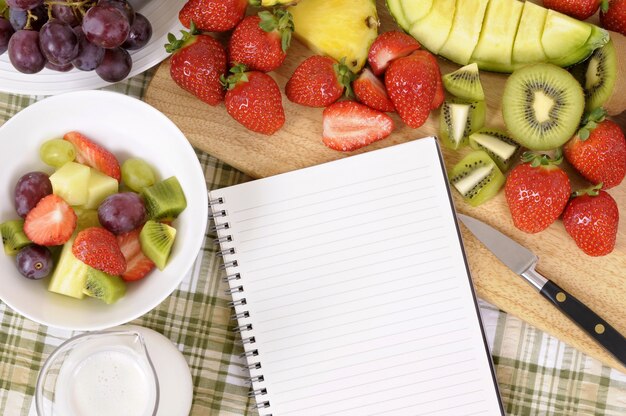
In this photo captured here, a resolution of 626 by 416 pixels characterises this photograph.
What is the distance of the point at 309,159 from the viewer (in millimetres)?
1322

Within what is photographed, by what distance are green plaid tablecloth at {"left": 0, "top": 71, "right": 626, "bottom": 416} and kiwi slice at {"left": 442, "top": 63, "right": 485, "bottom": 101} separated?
0.37m

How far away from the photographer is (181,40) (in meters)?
1.25

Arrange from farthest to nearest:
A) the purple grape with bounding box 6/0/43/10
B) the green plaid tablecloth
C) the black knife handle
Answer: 1. the green plaid tablecloth
2. the black knife handle
3. the purple grape with bounding box 6/0/43/10

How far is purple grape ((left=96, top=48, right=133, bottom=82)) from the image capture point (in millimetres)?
1201

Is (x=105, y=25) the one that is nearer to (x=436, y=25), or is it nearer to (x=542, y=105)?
(x=436, y=25)

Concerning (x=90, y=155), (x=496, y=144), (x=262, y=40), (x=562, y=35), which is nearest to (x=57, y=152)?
(x=90, y=155)

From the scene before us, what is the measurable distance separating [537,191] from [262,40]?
0.50 meters

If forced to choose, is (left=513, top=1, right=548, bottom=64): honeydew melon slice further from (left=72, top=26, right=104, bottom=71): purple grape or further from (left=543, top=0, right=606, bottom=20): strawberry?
(left=72, top=26, right=104, bottom=71): purple grape

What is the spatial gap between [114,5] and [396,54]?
17.7 inches

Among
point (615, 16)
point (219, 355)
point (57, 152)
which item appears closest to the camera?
point (57, 152)

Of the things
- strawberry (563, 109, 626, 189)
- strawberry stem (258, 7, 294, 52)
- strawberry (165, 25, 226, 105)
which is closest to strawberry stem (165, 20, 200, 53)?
strawberry (165, 25, 226, 105)

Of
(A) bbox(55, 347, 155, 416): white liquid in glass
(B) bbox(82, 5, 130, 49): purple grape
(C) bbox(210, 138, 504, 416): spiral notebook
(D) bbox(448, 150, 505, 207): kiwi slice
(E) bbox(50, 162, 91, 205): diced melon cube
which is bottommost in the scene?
(A) bbox(55, 347, 155, 416): white liquid in glass

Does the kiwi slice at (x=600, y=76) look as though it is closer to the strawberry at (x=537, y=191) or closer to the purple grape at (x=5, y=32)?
the strawberry at (x=537, y=191)

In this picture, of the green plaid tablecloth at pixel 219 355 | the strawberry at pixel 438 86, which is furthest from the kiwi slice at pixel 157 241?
the strawberry at pixel 438 86
